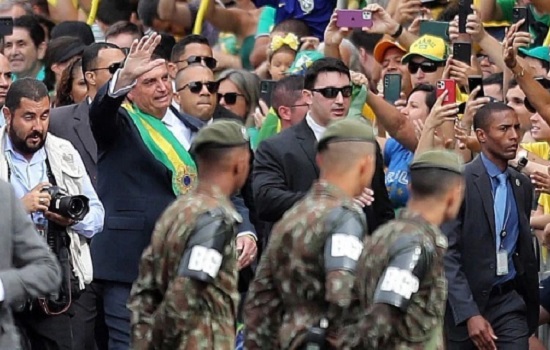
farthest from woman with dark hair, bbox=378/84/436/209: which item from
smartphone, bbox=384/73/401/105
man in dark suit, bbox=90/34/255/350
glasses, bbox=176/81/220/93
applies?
man in dark suit, bbox=90/34/255/350

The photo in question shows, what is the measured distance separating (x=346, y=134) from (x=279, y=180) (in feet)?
8.10

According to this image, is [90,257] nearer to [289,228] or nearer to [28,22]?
[289,228]

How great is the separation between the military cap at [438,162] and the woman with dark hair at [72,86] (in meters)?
4.59

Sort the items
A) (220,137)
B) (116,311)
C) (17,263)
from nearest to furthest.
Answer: (17,263), (220,137), (116,311)

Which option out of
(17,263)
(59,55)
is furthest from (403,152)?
(17,263)

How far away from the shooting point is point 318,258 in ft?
26.2

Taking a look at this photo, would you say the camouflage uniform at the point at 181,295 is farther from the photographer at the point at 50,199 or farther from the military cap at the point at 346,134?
the photographer at the point at 50,199

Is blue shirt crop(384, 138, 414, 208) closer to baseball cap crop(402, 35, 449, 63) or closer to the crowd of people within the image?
the crowd of people

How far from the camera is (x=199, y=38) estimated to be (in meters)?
13.1

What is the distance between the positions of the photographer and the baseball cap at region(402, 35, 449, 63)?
3.45 metres

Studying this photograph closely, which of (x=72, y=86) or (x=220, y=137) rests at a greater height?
(x=220, y=137)

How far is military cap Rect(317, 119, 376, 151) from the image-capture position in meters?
8.30

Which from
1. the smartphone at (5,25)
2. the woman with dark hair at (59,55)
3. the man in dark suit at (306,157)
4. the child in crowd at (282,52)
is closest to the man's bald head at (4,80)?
the woman with dark hair at (59,55)

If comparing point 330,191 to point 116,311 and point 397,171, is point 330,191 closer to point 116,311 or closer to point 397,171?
point 116,311
